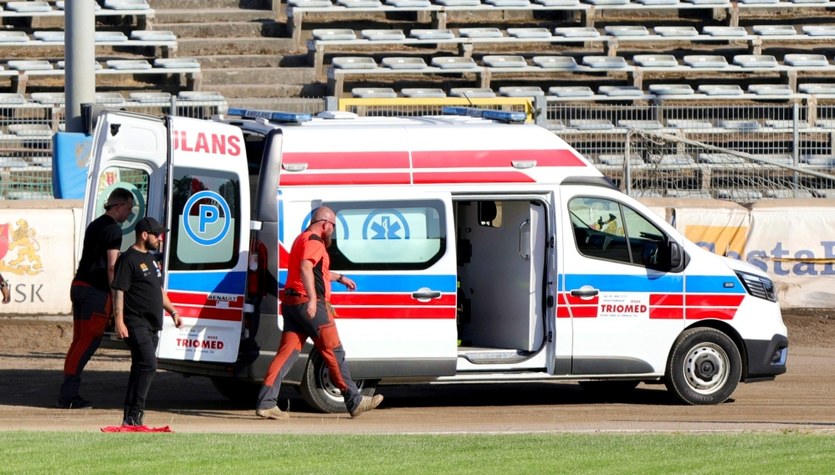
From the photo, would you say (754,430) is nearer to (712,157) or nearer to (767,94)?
(712,157)

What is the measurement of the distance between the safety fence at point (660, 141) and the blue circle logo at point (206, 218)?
7.44 m

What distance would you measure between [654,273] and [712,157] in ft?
24.1

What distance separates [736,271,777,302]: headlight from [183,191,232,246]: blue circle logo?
4400mm

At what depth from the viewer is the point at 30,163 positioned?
62.9 feet

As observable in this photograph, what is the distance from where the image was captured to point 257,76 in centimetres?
2606

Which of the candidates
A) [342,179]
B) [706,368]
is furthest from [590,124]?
[342,179]

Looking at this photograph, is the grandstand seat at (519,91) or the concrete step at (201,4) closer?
the grandstand seat at (519,91)

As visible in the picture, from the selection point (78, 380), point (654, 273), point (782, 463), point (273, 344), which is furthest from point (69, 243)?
point (782, 463)

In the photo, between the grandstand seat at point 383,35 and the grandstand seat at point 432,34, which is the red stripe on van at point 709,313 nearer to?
the grandstand seat at point 432,34

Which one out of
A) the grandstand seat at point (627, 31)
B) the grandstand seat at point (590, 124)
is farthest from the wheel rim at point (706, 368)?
the grandstand seat at point (627, 31)

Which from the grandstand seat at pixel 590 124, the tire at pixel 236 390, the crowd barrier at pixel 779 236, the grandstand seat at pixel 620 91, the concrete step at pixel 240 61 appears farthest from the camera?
the concrete step at pixel 240 61

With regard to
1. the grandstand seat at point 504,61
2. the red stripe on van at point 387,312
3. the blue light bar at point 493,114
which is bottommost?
the red stripe on van at point 387,312

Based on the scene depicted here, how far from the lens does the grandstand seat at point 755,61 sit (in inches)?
Answer: 1017

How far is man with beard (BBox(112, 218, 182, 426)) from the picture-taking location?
10.5 m
